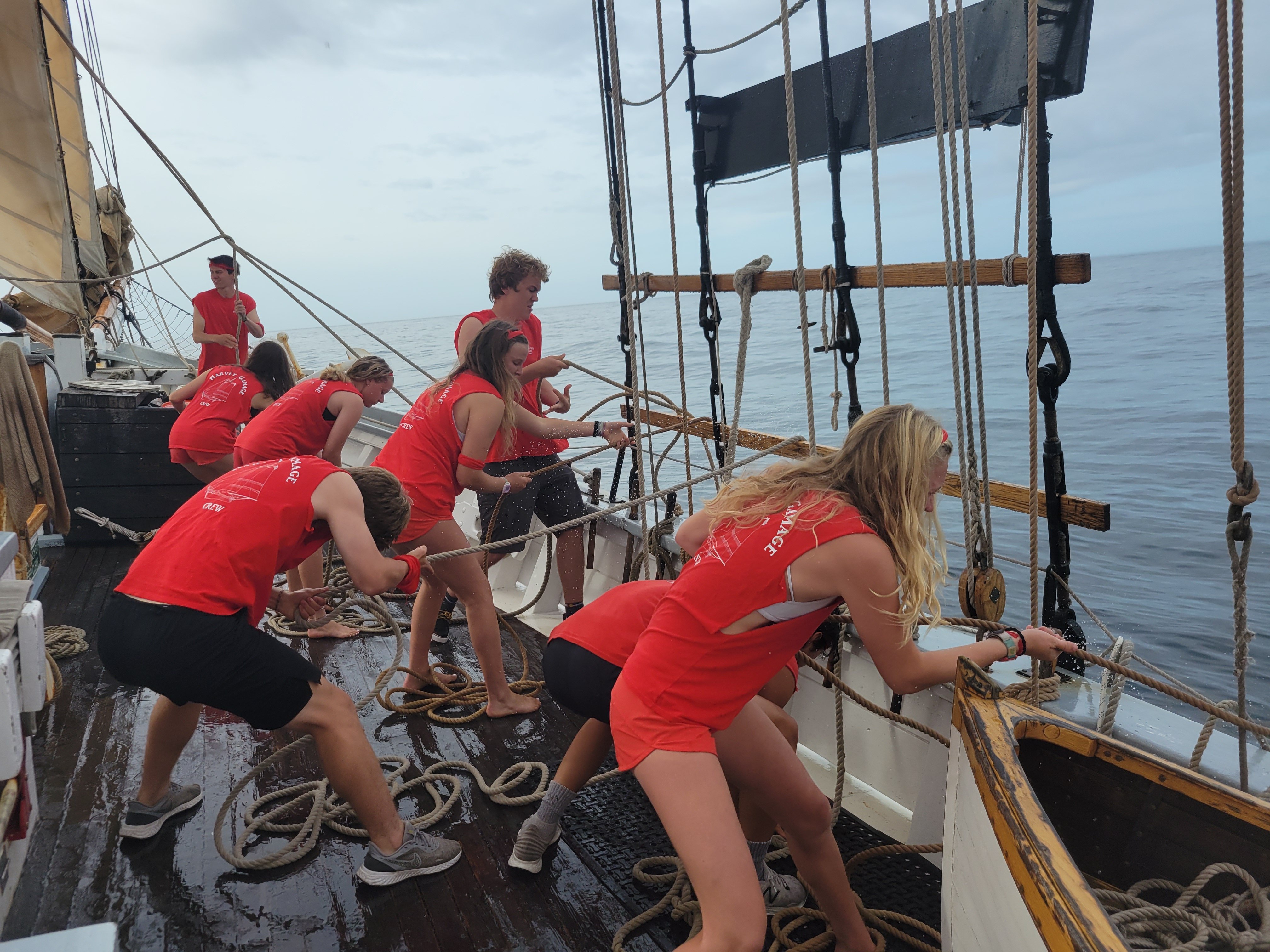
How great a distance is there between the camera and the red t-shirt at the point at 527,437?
12.0 feet

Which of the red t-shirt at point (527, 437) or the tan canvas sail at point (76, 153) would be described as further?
the tan canvas sail at point (76, 153)

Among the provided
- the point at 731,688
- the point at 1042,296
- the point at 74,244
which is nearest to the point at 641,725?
the point at 731,688

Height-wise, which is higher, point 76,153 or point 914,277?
point 76,153

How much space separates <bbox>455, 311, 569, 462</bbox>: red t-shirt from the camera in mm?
3652

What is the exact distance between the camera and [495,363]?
320 centimetres

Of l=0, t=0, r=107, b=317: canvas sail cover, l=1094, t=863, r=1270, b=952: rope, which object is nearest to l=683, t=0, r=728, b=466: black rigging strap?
l=1094, t=863, r=1270, b=952: rope

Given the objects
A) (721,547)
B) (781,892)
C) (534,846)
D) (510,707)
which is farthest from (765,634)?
(510,707)

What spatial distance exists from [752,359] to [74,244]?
522 inches

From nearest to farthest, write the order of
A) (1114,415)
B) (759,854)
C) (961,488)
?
(759,854)
(961,488)
(1114,415)

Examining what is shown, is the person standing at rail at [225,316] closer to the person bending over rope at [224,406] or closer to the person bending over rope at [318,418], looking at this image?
the person bending over rope at [224,406]

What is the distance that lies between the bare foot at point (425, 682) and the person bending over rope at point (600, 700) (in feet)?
3.70

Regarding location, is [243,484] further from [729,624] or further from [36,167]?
[36,167]

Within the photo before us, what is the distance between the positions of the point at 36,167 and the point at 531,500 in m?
6.95

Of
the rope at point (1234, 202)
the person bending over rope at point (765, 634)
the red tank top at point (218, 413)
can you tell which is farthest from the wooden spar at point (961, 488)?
the red tank top at point (218, 413)
